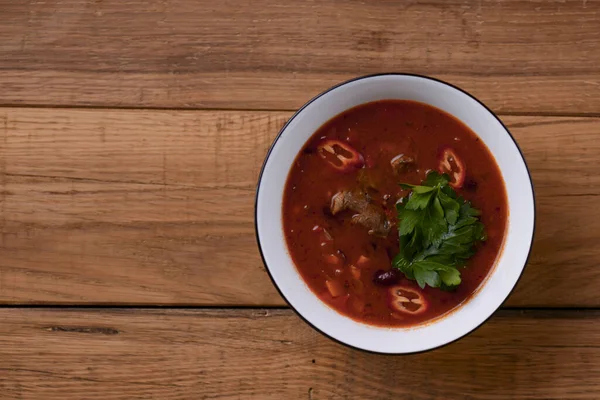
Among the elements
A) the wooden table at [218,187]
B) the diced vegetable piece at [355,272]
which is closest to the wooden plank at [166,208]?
the wooden table at [218,187]

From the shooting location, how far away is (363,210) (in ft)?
7.44

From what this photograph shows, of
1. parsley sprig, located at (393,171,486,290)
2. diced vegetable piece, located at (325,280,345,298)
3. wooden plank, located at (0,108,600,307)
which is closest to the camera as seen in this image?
parsley sprig, located at (393,171,486,290)

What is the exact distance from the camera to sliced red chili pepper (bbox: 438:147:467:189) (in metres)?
2.27

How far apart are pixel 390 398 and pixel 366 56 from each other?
1.19 metres

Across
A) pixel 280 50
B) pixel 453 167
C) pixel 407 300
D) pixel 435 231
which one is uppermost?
pixel 280 50

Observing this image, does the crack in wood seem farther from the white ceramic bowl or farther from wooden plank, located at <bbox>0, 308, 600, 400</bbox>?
the white ceramic bowl

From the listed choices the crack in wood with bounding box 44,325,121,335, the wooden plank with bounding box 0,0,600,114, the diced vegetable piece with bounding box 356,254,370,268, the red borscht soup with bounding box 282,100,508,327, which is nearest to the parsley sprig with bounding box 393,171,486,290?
the red borscht soup with bounding box 282,100,508,327

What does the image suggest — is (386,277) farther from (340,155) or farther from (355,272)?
(340,155)

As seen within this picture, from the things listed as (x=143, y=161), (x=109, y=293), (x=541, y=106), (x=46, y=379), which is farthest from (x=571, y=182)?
(x=46, y=379)

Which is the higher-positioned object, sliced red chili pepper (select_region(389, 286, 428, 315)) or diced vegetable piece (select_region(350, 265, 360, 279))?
diced vegetable piece (select_region(350, 265, 360, 279))

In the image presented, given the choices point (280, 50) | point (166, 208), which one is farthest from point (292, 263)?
point (280, 50)

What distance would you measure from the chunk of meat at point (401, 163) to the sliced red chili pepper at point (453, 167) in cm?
10

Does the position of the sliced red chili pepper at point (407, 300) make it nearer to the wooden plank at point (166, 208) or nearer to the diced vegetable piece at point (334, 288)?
the diced vegetable piece at point (334, 288)

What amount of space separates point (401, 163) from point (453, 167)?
6.6 inches
